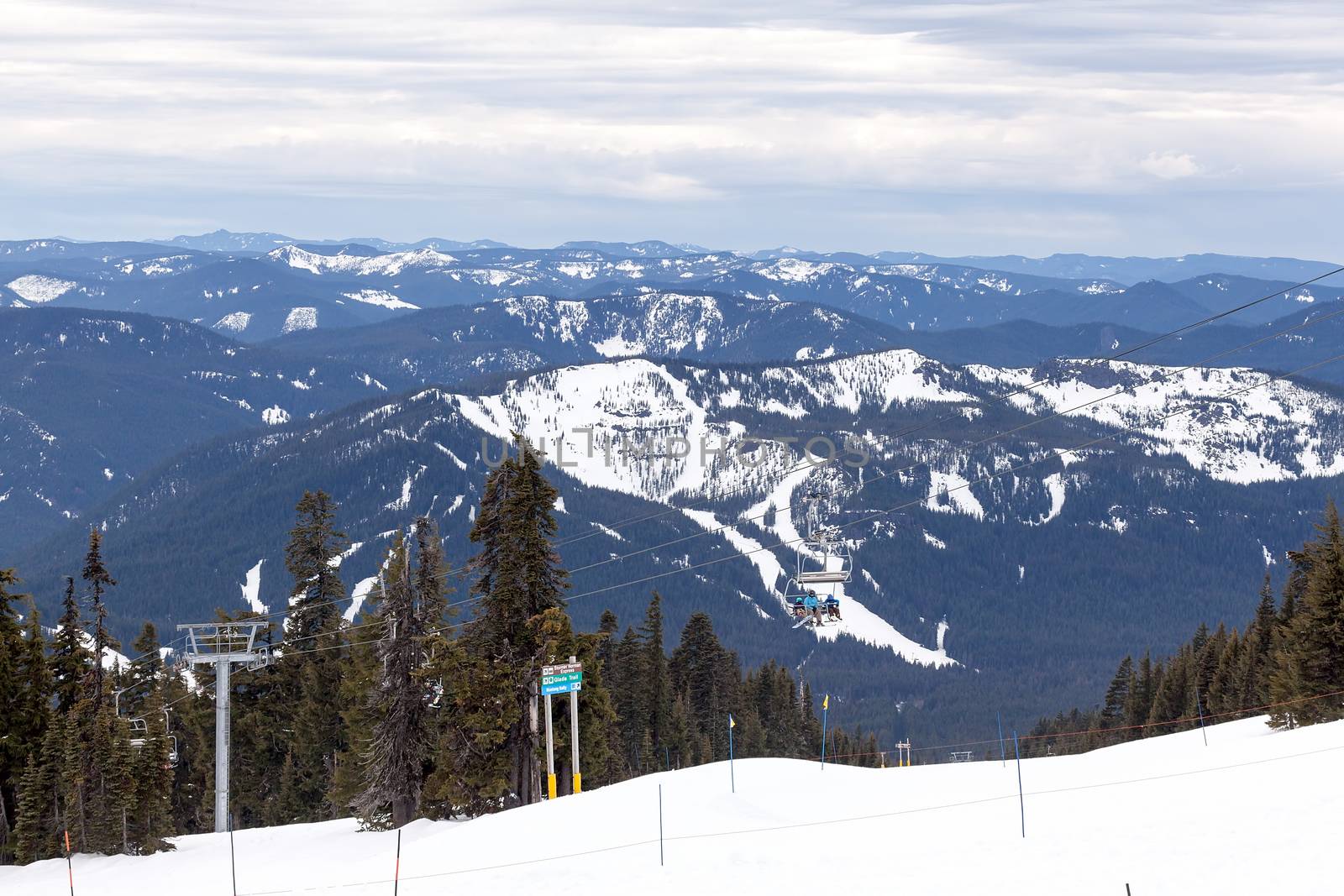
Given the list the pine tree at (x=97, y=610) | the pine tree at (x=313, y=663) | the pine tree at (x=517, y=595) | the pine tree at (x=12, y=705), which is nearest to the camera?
the pine tree at (x=517, y=595)

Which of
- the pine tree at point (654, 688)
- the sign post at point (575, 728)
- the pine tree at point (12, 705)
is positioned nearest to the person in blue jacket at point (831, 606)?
the sign post at point (575, 728)

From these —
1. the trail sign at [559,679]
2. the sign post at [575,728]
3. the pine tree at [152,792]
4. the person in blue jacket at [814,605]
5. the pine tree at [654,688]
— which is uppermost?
the person in blue jacket at [814,605]

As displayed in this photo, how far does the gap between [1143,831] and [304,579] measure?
4767 cm

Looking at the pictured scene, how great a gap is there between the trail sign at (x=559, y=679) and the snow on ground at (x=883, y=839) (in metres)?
3.78

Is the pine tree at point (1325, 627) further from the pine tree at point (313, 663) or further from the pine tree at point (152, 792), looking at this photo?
the pine tree at point (152, 792)

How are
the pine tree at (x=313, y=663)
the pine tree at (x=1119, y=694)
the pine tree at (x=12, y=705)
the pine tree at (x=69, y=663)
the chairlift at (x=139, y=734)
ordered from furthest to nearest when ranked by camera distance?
1. the pine tree at (x=1119, y=694)
2. the pine tree at (x=313, y=663)
3. the pine tree at (x=69, y=663)
4. the pine tree at (x=12, y=705)
5. the chairlift at (x=139, y=734)

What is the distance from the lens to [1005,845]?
94.7ft

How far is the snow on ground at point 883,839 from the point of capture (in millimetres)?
26453

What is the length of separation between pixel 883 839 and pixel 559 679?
14.5 meters

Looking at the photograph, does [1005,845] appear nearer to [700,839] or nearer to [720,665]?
[700,839]

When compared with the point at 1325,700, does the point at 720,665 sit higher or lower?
lower

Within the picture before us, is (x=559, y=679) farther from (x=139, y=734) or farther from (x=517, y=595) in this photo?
(x=139, y=734)

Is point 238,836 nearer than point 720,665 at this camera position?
Yes

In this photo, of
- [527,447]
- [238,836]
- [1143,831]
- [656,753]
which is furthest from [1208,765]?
[656,753]
